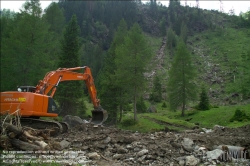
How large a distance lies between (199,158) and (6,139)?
7698mm

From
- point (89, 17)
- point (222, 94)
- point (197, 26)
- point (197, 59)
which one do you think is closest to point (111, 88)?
point (222, 94)

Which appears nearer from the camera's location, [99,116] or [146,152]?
[146,152]

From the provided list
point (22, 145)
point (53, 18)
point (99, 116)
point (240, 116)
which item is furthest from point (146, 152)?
point (53, 18)

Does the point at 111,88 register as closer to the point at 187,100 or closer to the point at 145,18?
the point at 187,100

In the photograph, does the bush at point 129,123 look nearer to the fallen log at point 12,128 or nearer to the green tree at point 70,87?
the green tree at point 70,87

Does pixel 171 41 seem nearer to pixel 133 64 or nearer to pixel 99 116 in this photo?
pixel 133 64

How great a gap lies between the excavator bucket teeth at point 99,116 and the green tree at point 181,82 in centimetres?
2053

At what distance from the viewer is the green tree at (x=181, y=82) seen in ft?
123

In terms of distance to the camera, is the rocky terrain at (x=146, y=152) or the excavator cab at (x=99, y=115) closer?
the rocky terrain at (x=146, y=152)

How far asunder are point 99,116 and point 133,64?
8923 millimetres

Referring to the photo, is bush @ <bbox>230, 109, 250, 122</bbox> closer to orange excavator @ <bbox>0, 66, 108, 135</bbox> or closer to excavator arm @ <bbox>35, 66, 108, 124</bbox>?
excavator arm @ <bbox>35, 66, 108, 124</bbox>

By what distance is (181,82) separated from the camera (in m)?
38.2

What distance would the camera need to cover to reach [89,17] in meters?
127

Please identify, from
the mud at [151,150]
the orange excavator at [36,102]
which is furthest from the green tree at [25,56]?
the mud at [151,150]
